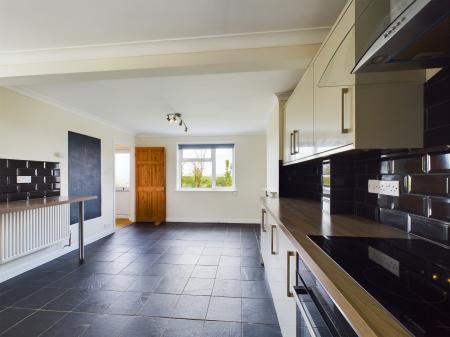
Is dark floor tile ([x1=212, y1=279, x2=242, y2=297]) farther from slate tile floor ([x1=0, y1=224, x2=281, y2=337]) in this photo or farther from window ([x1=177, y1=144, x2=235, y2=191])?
window ([x1=177, y1=144, x2=235, y2=191])

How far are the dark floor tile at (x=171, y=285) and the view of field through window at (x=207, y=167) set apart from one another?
3237mm

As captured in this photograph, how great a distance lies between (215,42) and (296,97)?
85 centimetres

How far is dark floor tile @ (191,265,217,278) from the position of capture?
2686 millimetres

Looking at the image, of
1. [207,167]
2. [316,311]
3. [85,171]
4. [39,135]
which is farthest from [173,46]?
[207,167]

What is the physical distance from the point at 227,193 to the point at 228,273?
115 inches

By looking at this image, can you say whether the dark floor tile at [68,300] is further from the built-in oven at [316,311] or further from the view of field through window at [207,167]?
the view of field through window at [207,167]

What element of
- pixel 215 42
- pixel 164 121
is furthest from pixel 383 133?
pixel 164 121

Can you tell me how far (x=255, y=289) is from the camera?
2.36 meters

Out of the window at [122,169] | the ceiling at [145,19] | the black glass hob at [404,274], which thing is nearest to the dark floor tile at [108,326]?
the black glass hob at [404,274]

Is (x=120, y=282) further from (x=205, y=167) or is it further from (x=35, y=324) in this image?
(x=205, y=167)

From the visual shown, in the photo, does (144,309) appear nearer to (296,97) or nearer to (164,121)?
(296,97)

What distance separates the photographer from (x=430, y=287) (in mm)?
670

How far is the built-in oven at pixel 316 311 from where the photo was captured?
26.1 inches

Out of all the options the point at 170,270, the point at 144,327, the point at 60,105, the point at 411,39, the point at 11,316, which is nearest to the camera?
the point at 411,39
